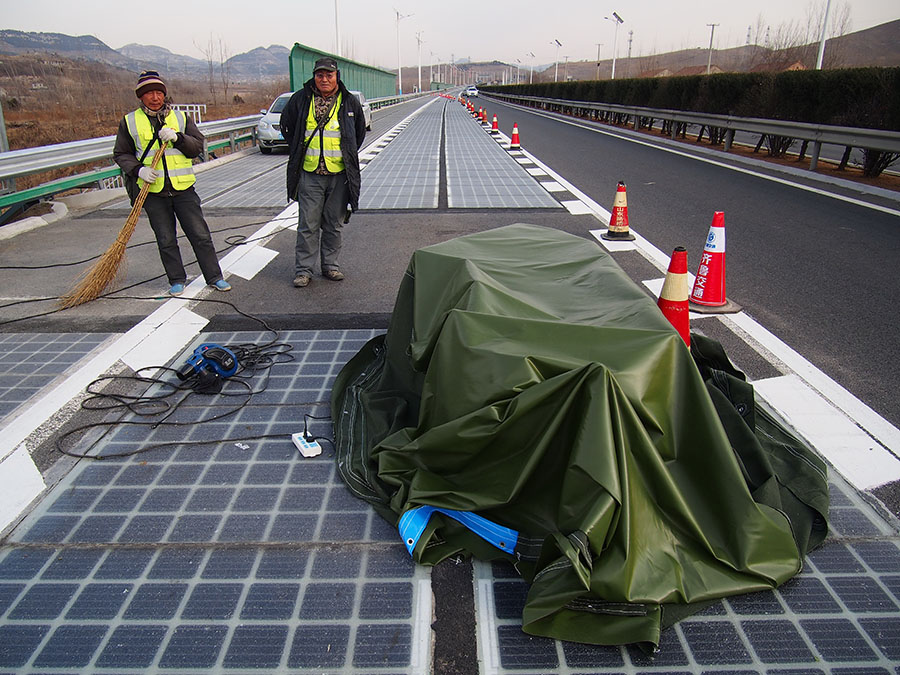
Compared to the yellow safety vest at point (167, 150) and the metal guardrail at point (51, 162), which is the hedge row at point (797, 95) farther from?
the metal guardrail at point (51, 162)

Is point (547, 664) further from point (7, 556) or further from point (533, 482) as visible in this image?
point (7, 556)

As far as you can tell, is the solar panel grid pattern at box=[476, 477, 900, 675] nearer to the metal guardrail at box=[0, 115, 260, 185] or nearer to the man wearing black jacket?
the man wearing black jacket

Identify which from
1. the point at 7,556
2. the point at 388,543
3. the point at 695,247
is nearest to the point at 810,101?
the point at 695,247

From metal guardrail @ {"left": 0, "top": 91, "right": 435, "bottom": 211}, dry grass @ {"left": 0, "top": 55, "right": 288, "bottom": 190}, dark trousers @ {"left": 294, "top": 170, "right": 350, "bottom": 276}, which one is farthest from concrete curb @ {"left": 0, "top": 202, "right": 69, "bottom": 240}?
dry grass @ {"left": 0, "top": 55, "right": 288, "bottom": 190}

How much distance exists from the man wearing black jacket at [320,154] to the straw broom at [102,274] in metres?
1.38

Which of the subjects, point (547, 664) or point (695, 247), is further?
point (695, 247)

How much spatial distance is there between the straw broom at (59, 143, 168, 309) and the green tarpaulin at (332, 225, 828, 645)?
13.1 feet

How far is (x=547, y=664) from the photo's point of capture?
218cm

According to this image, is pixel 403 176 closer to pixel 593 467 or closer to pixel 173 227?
pixel 173 227

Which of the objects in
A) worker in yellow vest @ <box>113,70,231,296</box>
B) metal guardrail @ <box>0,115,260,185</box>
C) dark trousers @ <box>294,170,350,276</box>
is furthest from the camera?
metal guardrail @ <box>0,115,260,185</box>

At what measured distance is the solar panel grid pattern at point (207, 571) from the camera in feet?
7.36

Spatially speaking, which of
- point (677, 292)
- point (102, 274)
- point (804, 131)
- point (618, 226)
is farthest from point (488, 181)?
point (677, 292)

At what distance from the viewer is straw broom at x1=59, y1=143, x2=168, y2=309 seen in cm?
587

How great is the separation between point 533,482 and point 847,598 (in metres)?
1.23
